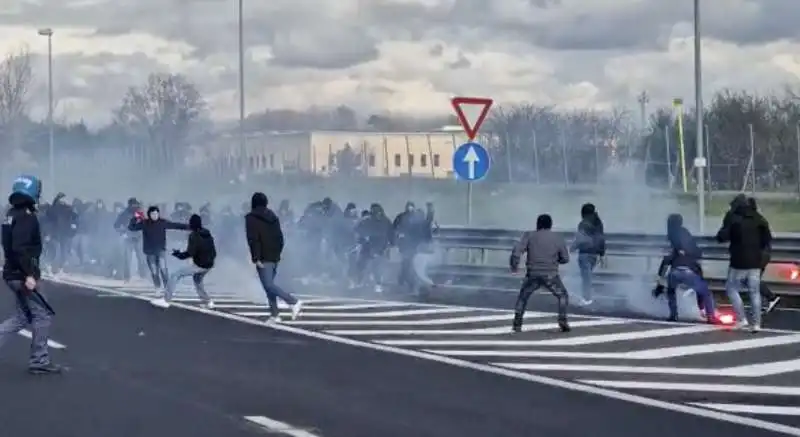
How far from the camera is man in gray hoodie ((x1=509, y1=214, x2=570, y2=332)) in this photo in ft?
57.9

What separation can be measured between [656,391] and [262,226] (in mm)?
7984

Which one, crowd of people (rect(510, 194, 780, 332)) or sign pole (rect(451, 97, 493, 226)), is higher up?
sign pole (rect(451, 97, 493, 226))

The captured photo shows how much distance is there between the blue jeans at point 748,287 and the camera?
17.3 m

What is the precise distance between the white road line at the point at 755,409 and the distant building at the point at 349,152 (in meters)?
25.7

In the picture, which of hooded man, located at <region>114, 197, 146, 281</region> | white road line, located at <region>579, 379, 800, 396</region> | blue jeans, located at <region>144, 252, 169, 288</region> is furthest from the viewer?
hooded man, located at <region>114, 197, 146, 281</region>

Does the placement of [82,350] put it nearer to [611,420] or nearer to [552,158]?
[611,420]

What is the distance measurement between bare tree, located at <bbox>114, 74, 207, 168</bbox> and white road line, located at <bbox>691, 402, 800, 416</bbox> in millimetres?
44846

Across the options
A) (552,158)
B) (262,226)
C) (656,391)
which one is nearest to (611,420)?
(656,391)

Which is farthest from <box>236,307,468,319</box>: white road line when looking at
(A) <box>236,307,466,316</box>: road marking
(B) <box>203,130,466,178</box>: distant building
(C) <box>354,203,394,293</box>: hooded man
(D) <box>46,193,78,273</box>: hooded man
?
(B) <box>203,130,466,178</box>: distant building

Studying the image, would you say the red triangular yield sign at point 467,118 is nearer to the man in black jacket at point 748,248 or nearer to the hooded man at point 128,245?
the man in black jacket at point 748,248

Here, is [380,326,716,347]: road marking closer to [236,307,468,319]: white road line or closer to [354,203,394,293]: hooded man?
[236,307,468,319]: white road line

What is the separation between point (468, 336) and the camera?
58.0 feet

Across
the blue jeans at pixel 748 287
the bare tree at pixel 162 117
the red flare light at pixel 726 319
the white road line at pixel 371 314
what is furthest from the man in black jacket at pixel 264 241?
the bare tree at pixel 162 117

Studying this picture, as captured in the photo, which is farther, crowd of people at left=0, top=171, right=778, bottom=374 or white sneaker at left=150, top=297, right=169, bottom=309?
white sneaker at left=150, top=297, right=169, bottom=309
